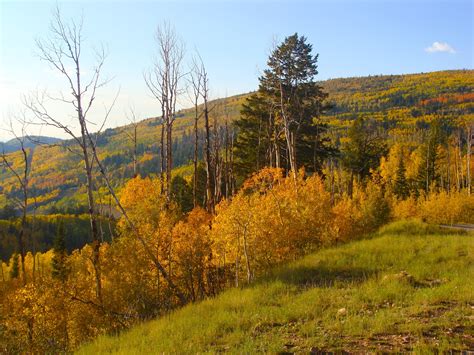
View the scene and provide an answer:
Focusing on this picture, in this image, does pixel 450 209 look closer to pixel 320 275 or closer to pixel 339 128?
pixel 320 275

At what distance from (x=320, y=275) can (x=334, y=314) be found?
13.9ft

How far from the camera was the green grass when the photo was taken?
21.4 feet

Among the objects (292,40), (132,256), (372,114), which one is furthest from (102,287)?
(372,114)

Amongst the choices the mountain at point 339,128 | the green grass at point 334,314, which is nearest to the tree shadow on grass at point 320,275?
the green grass at point 334,314

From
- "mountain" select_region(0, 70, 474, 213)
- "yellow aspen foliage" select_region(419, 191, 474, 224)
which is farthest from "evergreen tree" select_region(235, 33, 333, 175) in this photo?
"mountain" select_region(0, 70, 474, 213)

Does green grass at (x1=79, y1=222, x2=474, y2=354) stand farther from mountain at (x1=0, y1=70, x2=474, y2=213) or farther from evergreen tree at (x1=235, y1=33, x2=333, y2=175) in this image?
mountain at (x1=0, y1=70, x2=474, y2=213)

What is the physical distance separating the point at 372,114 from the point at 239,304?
549 ft

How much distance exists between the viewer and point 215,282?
18922 mm

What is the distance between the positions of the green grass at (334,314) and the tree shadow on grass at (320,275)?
0.03 meters

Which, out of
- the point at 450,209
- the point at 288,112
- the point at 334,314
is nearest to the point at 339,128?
the point at 450,209

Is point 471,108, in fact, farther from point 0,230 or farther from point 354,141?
point 0,230

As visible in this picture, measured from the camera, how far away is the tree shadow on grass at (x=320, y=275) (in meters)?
11.2

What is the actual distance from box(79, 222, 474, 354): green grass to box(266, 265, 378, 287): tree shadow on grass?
0.03 metres

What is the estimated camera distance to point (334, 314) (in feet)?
26.3
